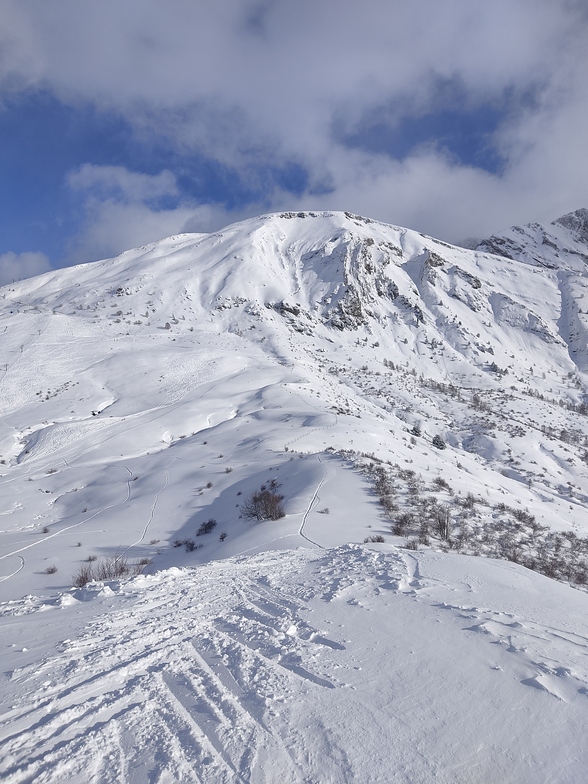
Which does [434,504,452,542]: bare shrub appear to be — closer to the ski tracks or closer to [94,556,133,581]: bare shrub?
the ski tracks

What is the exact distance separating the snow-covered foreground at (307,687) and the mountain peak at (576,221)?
668ft

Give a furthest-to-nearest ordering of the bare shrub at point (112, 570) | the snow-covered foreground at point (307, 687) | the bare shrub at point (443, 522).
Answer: the bare shrub at point (443, 522) < the bare shrub at point (112, 570) < the snow-covered foreground at point (307, 687)

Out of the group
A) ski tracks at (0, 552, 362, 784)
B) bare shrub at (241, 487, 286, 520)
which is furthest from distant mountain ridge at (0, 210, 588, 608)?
ski tracks at (0, 552, 362, 784)

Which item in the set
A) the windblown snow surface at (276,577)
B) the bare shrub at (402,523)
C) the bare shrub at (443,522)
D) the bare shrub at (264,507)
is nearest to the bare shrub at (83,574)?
the windblown snow surface at (276,577)

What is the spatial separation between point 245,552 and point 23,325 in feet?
167

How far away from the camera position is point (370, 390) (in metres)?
46.7

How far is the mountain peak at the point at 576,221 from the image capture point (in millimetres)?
165000

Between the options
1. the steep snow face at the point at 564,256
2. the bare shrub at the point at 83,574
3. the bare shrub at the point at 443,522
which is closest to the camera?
the bare shrub at the point at 83,574

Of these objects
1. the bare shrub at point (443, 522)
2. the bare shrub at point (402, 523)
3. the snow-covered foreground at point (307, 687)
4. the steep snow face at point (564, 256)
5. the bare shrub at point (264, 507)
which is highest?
the steep snow face at point (564, 256)

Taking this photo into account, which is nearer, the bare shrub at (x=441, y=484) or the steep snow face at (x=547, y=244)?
the bare shrub at (x=441, y=484)

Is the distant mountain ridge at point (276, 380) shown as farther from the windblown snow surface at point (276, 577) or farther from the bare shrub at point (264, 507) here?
the bare shrub at point (264, 507)

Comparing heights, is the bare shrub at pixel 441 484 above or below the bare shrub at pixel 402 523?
below

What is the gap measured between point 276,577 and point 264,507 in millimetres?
6200

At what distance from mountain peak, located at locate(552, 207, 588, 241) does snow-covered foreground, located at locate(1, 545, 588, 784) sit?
20354 cm
